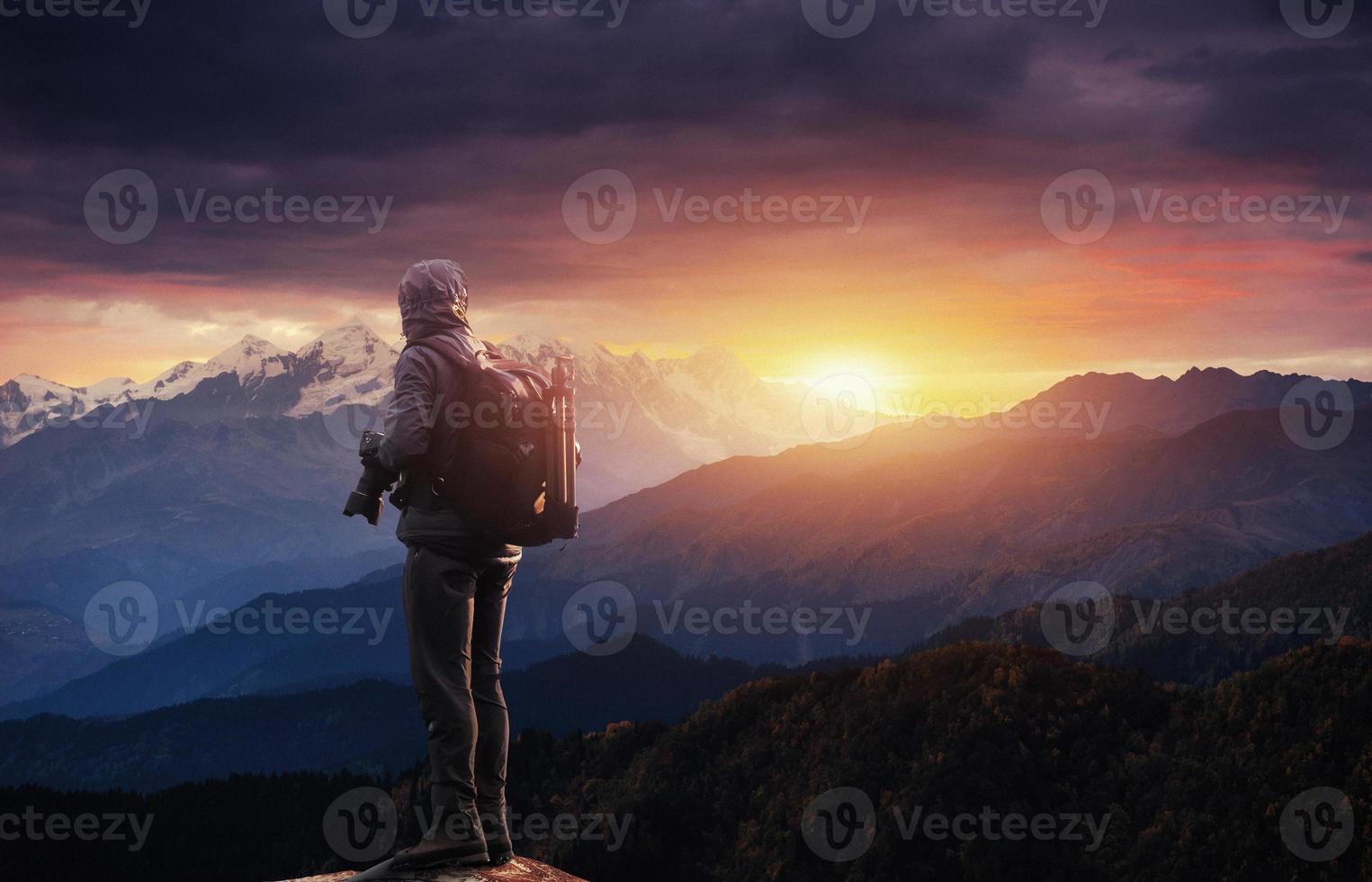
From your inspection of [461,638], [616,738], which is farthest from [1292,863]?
[616,738]

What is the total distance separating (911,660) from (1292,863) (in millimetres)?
35784

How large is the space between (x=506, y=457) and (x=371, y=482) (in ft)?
4.27

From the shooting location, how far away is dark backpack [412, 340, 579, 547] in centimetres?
1131

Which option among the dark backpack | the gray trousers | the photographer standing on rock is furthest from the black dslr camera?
the gray trousers

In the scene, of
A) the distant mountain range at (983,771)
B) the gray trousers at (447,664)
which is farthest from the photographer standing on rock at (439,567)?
the distant mountain range at (983,771)

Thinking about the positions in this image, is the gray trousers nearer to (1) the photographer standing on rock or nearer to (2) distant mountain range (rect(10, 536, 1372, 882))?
(1) the photographer standing on rock

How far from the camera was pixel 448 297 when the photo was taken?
11.8 metres

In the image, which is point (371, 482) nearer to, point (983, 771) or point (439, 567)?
point (439, 567)

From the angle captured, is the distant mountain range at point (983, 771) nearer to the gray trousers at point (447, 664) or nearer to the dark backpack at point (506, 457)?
the gray trousers at point (447, 664)

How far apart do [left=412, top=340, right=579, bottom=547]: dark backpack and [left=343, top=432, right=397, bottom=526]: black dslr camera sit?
0.50m

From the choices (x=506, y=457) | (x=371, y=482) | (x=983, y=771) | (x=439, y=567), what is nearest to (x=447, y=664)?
(x=439, y=567)

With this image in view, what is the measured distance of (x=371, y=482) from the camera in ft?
36.0

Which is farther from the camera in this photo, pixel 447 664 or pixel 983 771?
pixel 983 771

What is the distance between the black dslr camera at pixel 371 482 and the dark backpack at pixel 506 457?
50cm
